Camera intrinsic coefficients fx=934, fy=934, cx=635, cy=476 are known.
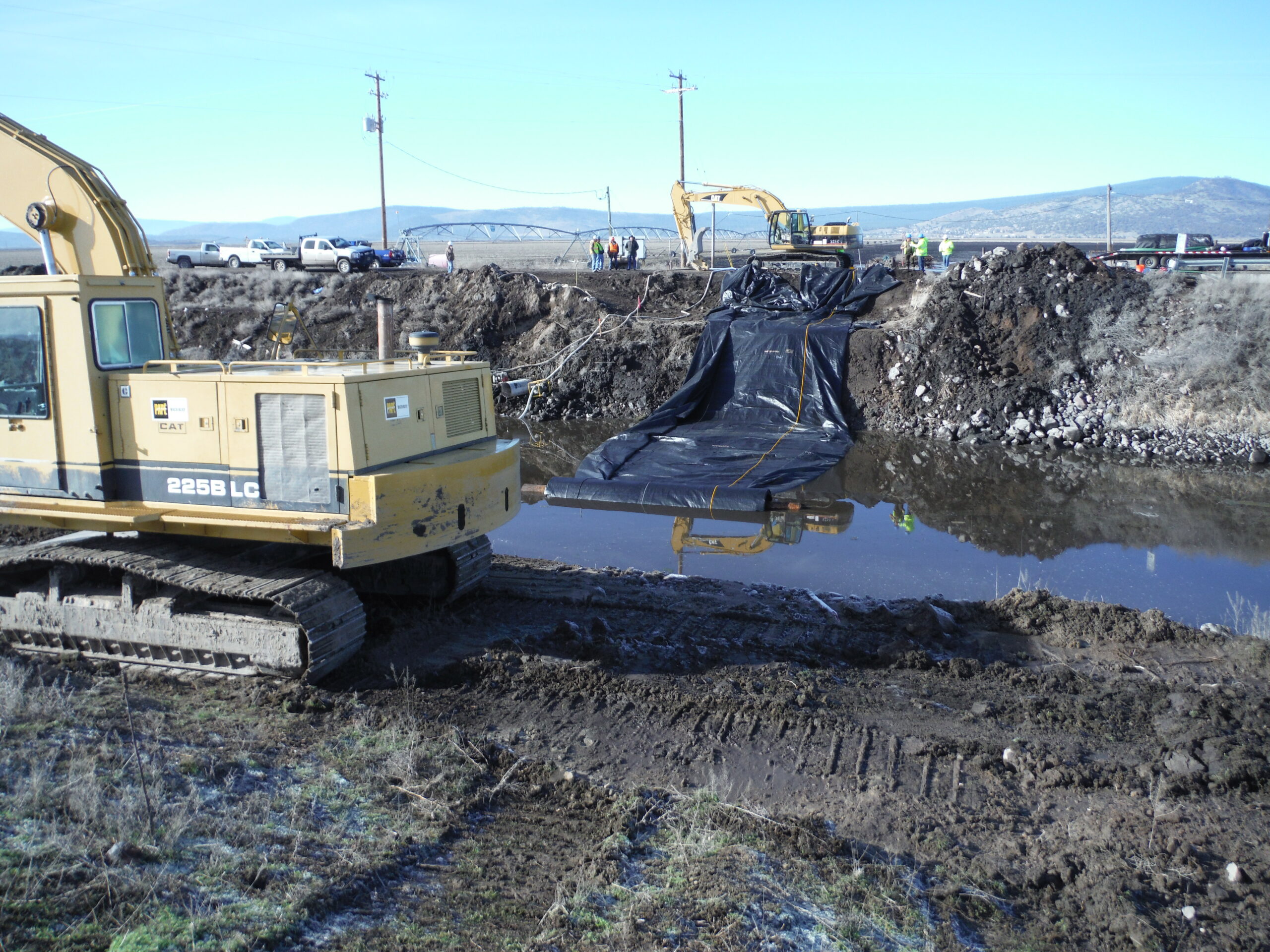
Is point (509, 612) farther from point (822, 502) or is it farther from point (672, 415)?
point (672, 415)

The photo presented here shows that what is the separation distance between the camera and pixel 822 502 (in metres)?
14.0

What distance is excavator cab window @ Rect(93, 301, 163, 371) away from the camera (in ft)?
24.4

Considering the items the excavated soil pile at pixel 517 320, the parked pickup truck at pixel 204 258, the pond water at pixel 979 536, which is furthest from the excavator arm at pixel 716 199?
the parked pickup truck at pixel 204 258

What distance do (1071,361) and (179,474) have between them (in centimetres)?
1675

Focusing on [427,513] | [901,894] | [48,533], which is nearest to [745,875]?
[901,894]

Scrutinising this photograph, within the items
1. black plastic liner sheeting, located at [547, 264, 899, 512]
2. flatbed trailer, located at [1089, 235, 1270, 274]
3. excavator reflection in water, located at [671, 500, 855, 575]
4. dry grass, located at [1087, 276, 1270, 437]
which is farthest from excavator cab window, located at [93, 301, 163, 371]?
flatbed trailer, located at [1089, 235, 1270, 274]

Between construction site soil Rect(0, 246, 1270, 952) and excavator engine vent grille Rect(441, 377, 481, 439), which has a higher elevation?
excavator engine vent grille Rect(441, 377, 481, 439)

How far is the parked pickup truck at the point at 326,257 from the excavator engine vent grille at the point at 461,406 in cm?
2672

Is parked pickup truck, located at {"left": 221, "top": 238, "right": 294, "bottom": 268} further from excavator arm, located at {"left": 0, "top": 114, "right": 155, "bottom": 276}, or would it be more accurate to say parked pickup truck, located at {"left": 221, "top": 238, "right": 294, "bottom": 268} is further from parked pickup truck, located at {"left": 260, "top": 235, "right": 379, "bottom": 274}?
excavator arm, located at {"left": 0, "top": 114, "right": 155, "bottom": 276}

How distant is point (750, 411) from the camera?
60.7 feet

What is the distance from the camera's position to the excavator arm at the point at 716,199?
28625 millimetres

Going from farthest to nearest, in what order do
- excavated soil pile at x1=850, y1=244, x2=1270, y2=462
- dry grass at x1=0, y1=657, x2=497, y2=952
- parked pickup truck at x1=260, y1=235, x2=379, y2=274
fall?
parked pickup truck at x1=260, y1=235, x2=379, y2=274 → excavated soil pile at x1=850, y1=244, x2=1270, y2=462 → dry grass at x1=0, y1=657, x2=497, y2=952

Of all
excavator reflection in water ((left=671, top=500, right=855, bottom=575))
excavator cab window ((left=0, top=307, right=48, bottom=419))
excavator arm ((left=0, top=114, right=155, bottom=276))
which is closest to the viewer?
excavator cab window ((left=0, top=307, right=48, bottom=419))

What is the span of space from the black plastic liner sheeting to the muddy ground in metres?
5.39
